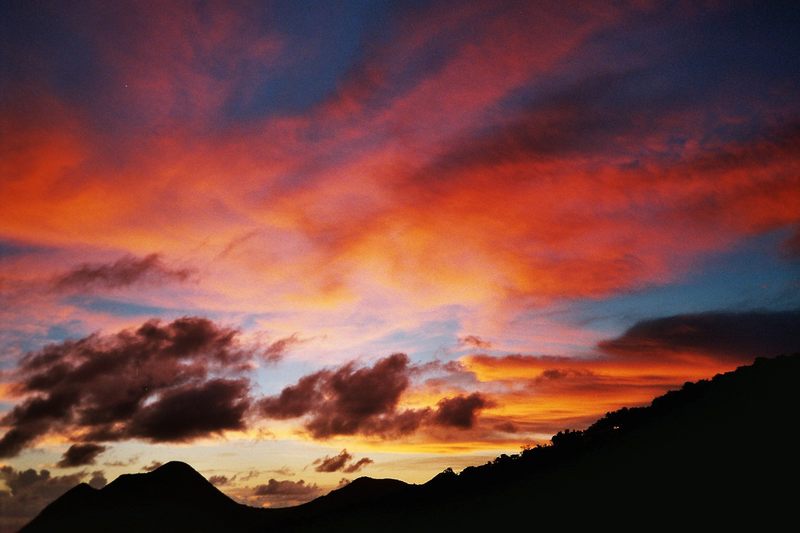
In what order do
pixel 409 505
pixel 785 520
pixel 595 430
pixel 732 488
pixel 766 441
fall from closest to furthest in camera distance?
pixel 785 520 → pixel 732 488 → pixel 766 441 → pixel 595 430 → pixel 409 505

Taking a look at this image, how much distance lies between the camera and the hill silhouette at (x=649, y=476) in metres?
77.8

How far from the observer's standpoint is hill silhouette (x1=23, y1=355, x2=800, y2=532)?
77812mm

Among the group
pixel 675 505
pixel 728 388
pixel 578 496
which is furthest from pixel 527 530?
pixel 728 388

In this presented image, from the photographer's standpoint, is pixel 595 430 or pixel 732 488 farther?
pixel 595 430

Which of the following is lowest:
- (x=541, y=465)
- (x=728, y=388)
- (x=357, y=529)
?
(x=357, y=529)

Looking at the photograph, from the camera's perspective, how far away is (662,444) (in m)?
101

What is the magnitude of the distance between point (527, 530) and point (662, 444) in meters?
25.5

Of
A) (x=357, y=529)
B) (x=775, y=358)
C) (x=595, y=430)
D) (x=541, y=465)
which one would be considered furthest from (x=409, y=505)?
(x=775, y=358)

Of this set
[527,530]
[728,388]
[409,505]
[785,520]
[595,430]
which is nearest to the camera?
[785,520]

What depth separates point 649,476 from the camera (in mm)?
91250

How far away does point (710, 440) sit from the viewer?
93.6 m

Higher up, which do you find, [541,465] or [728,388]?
[728,388]

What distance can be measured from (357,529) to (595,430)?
162ft

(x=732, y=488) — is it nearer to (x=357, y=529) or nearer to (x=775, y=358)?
(x=775, y=358)
